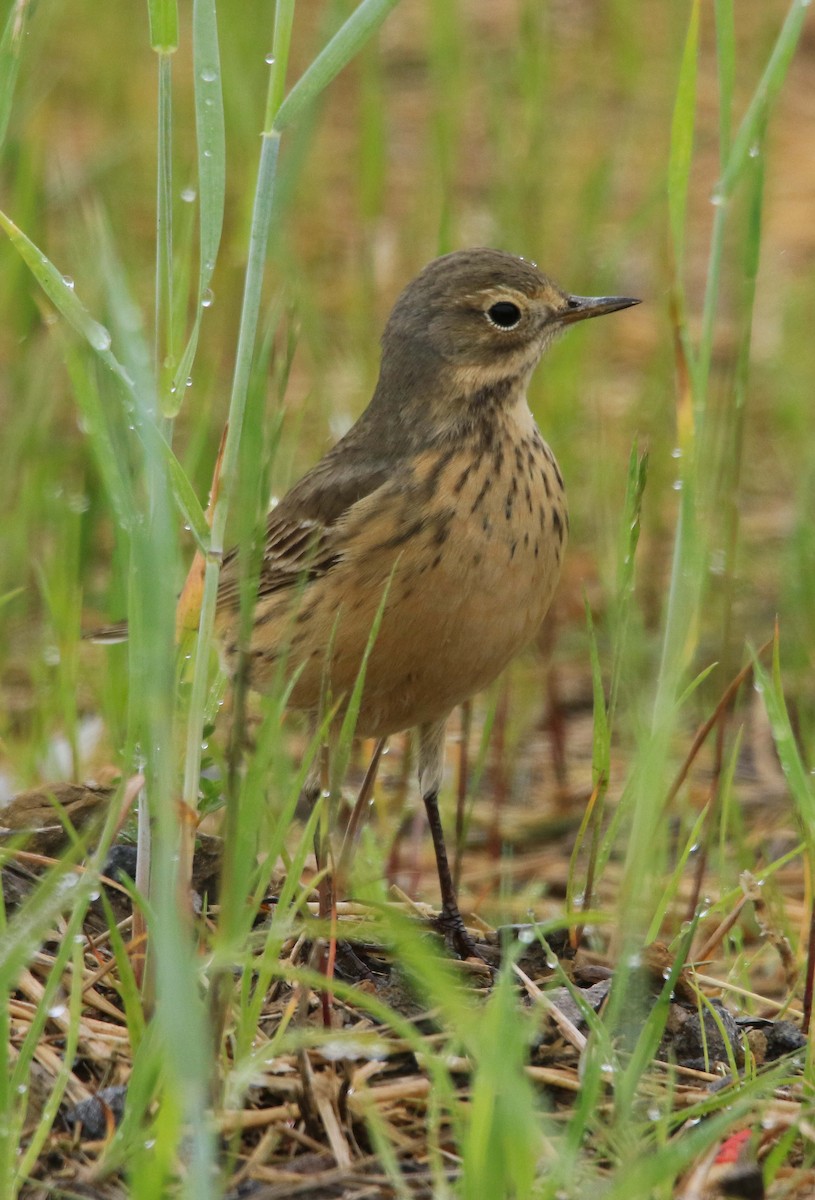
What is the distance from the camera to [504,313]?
16.4ft

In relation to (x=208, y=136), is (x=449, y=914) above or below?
below

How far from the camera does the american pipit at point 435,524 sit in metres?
4.39

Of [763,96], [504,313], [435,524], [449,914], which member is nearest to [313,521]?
[435,524]

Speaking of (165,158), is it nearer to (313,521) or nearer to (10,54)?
(10,54)

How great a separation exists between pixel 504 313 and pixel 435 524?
83cm

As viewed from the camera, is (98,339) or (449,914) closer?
(98,339)

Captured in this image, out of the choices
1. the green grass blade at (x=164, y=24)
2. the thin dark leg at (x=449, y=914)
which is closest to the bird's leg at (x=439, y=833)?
the thin dark leg at (x=449, y=914)

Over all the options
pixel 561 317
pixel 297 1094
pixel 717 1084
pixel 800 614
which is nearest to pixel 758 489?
pixel 800 614

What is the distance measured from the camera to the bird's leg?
4375 mm

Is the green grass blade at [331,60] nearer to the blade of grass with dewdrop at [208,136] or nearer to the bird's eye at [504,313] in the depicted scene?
the blade of grass with dewdrop at [208,136]

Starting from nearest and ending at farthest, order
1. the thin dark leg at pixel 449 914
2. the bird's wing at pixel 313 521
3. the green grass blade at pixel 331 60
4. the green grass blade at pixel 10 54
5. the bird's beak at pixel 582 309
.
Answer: the green grass blade at pixel 331 60, the green grass blade at pixel 10 54, the thin dark leg at pixel 449 914, the bird's wing at pixel 313 521, the bird's beak at pixel 582 309

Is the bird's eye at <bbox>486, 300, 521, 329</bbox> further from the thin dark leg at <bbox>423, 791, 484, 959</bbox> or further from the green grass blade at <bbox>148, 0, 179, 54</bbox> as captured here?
the green grass blade at <bbox>148, 0, 179, 54</bbox>

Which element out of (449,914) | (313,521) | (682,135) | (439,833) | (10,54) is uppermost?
(10,54)

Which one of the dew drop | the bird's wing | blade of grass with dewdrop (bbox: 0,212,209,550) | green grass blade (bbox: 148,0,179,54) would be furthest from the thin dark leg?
green grass blade (bbox: 148,0,179,54)
